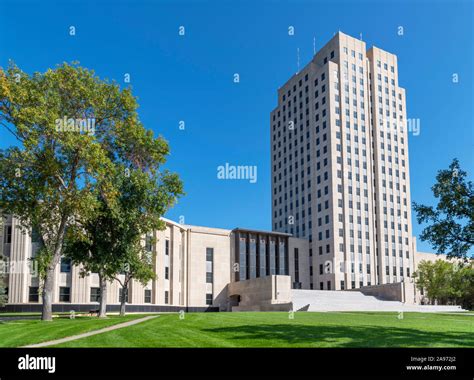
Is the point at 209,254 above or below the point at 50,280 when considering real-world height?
above

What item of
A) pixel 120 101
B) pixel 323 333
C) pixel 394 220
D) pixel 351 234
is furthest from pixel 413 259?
pixel 323 333

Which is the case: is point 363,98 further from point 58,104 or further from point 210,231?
point 58,104

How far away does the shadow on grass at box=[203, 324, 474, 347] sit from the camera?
49.3ft

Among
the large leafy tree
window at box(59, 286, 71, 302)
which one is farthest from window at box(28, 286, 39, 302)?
the large leafy tree

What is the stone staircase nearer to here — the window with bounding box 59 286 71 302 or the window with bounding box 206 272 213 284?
the window with bounding box 206 272 213 284

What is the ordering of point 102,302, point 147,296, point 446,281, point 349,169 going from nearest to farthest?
point 102,302
point 147,296
point 446,281
point 349,169

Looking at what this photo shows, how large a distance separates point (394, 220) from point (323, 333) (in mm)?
86679

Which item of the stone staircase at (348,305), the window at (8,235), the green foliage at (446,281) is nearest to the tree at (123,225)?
the stone staircase at (348,305)

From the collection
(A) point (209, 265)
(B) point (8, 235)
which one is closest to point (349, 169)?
(A) point (209, 265)

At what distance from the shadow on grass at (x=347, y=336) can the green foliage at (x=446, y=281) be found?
59910 millimetres

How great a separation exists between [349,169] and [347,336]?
271 ft

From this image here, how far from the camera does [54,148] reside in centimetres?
3070

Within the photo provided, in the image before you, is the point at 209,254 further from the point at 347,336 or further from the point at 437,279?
the point at 347,336

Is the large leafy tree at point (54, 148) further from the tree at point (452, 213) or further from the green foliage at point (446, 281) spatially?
the green foliage at point (446, 281)
